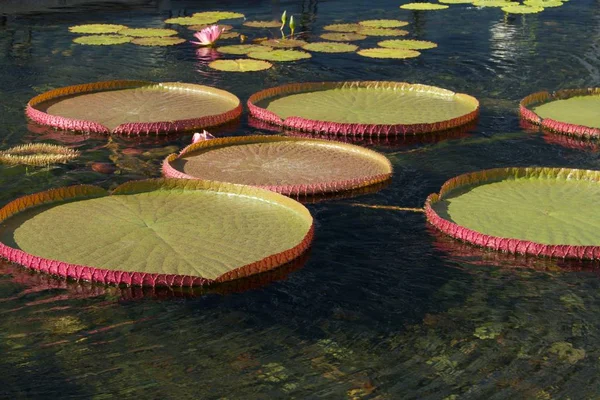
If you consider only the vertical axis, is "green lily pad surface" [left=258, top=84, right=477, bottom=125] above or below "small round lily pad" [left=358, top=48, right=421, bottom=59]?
below

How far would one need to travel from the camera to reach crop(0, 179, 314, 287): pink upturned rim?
5.23 metres

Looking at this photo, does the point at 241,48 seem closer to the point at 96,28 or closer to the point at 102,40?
the point at 102,40

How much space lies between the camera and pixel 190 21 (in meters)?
12.4

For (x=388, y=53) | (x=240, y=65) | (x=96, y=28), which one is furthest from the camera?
(x=96, y=28)

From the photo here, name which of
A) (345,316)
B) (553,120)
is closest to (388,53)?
(553,120)

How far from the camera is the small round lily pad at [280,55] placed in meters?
10.5

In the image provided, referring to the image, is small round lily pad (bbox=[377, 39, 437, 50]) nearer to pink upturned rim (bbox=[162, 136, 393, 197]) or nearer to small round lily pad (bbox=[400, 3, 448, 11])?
small round lily pad (bbox=[400, 3, 448, 11])

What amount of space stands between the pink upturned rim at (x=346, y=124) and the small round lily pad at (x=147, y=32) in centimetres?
318

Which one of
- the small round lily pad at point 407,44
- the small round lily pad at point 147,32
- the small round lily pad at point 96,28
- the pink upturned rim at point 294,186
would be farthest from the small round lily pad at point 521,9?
the pink upturned rim at point 294,186

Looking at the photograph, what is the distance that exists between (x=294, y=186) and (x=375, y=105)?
7.68ft

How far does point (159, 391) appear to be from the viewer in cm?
435

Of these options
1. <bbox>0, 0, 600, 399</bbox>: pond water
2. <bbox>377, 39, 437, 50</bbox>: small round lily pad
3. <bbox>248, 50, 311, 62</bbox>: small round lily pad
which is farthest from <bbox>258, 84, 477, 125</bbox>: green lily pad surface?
<bbox>377, 39, 437, 50</bbox>: small round lily pad

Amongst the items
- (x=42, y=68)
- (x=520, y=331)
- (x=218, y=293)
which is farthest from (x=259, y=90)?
(x=520, y=331)

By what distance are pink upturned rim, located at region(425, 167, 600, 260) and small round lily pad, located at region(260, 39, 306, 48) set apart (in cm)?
489
